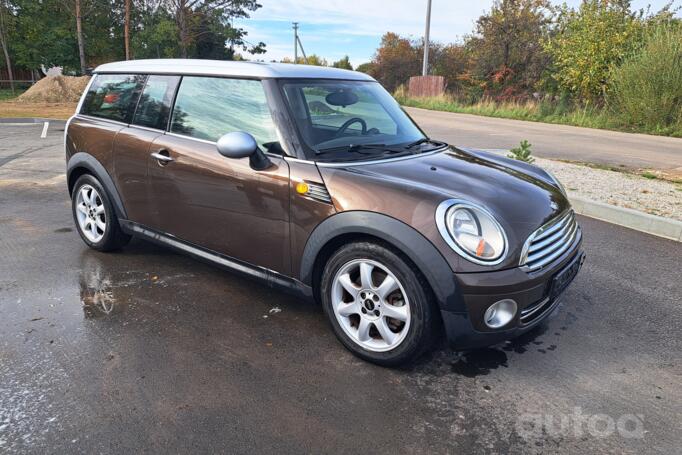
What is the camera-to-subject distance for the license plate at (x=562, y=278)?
283 centimetres

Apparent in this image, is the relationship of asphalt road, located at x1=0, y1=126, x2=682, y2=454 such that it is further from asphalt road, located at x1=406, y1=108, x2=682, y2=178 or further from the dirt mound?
the dirt mound

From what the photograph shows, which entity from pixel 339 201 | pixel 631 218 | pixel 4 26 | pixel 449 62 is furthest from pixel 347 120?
pixel 449 62

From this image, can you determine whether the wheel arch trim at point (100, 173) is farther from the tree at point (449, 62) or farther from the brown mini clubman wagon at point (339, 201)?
the tree at point (449, 62)

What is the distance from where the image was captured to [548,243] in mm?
2838

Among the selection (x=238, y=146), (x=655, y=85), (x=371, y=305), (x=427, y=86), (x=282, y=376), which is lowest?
(x=282, y=376)

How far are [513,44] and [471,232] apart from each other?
3247cm

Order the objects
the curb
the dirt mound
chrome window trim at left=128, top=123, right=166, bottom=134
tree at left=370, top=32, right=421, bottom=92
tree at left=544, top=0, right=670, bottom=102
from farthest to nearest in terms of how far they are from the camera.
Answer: tree at left=370, top=32, right=421, bottom=92
the dirt mound
tree at left=544, top=0, right=670, bottom=102
the curb
chrome window trim at left=128, top=123, right=166, bottom=134

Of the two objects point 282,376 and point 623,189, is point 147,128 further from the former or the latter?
point 623,189

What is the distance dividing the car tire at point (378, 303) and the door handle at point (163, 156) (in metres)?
1.48

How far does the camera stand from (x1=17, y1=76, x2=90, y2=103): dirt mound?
24.9 metres

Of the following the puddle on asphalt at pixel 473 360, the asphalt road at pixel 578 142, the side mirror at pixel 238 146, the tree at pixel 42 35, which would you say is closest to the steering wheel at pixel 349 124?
the side mirror at pixel 238 146

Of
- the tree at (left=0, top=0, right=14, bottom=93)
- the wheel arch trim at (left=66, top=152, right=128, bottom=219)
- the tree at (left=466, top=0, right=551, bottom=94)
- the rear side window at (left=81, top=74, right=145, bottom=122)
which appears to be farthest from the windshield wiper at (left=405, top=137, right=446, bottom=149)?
the tree at (left=0, top=0, right=14, bottom=93)

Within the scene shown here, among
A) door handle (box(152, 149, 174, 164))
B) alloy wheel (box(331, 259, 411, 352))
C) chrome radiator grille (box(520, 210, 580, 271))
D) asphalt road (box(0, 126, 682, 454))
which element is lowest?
asphalt road (box(0, 126, 682, 454))

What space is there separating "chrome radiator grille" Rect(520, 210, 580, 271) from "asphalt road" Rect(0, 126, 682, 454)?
64cm
